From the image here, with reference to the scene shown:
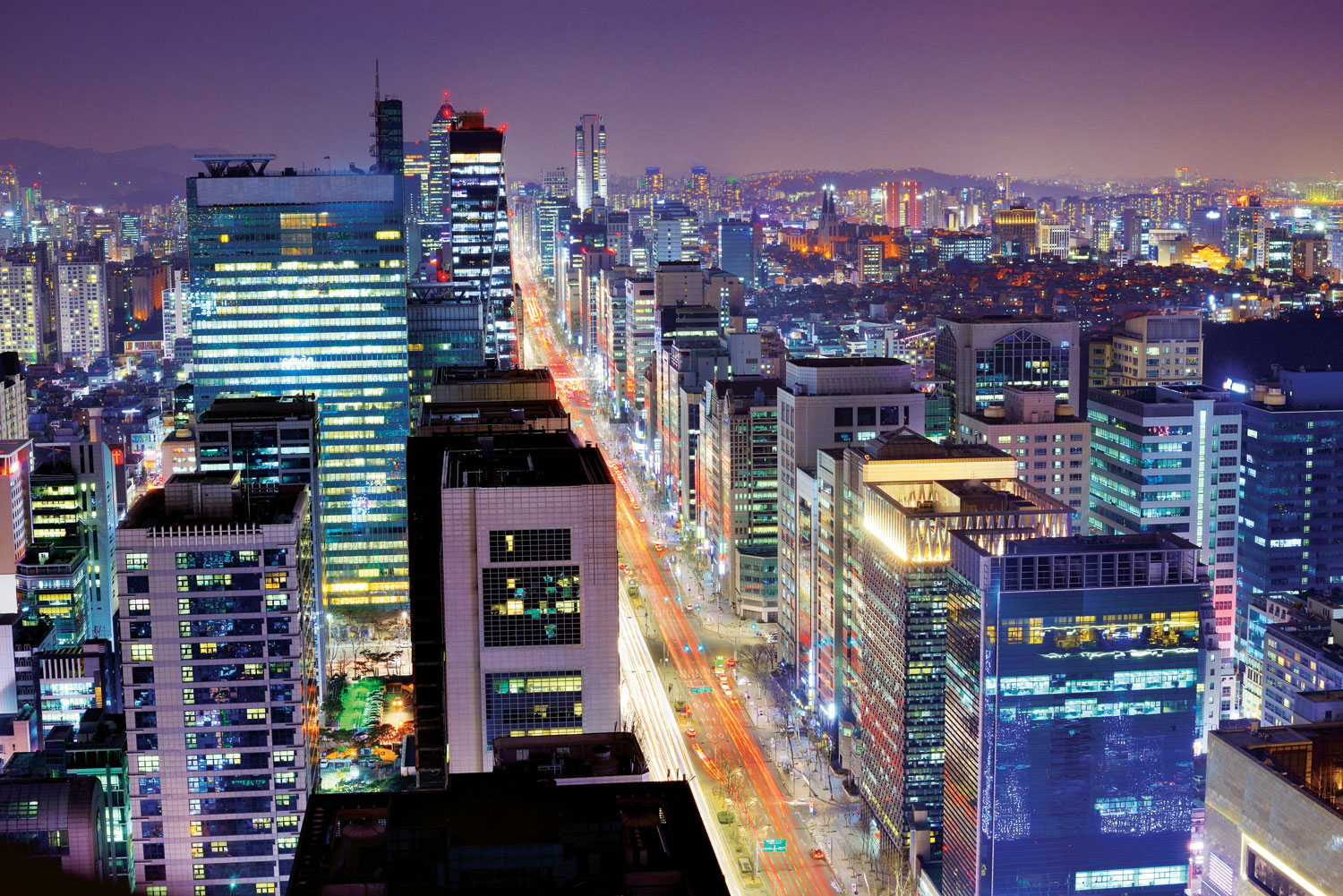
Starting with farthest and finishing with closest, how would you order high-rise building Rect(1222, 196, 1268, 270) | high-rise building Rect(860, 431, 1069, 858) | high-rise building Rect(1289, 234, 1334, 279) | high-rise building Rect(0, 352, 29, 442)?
high-rise building Rect(1222, 196, 1268, 270) → high-rise building Rect(1289, 234, 1334, 279) → high-rise building Rect(0, 352, 29, 442) → high-rise building Rect(860, 431, 1069, 858)

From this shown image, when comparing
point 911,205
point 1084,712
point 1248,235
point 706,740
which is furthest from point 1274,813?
point 911,205

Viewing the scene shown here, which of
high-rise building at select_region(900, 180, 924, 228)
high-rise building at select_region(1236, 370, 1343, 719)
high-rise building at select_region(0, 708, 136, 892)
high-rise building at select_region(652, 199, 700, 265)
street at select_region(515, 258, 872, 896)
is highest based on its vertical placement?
high-rise building at select_region(900, 180, 924, 228)

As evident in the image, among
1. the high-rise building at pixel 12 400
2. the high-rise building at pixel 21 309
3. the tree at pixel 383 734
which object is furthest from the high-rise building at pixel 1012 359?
the high-rise building at pixel 21 309

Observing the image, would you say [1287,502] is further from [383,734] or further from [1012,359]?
[383,734]

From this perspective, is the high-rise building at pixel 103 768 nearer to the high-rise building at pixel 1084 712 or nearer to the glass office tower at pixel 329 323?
the high-rise building at pixel 1084 712

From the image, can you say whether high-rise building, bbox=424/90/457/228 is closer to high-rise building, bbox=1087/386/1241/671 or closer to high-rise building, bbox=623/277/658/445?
high-rise building, bbox=623/277/658/445

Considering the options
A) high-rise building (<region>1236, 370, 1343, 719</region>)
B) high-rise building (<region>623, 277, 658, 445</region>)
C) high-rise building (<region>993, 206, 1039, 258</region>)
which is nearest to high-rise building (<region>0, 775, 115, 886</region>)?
high-rise building (<region>1236, 370, 1343, 719</region>)
